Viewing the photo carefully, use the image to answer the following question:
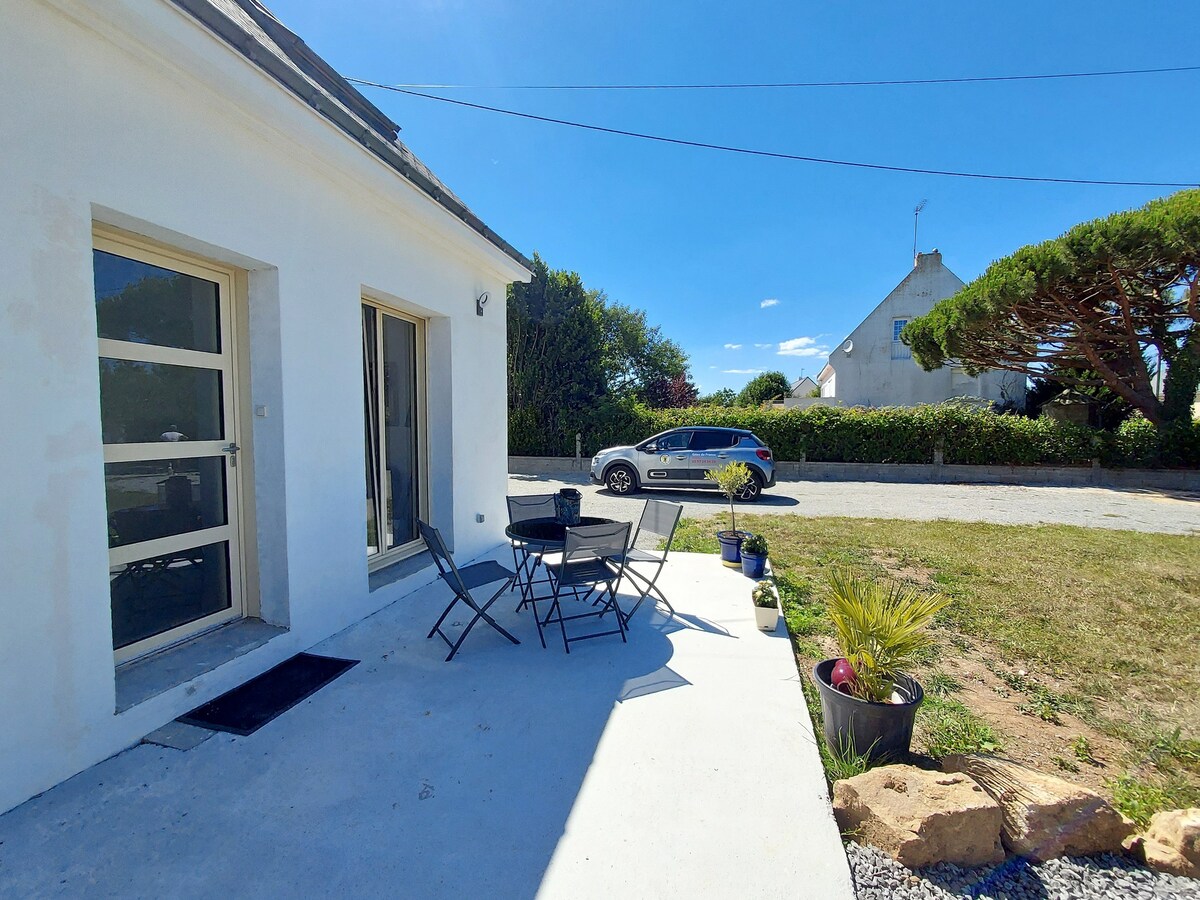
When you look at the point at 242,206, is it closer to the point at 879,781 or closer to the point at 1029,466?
the point at 879,781

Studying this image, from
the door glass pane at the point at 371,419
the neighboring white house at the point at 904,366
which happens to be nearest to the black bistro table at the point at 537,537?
the door glass pane at the point at 371,419

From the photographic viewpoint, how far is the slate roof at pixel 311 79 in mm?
2360

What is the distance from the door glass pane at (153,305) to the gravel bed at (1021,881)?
4098mm

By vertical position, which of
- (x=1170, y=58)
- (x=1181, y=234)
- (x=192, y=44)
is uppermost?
(x=1170, y=58)

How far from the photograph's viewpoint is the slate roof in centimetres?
236

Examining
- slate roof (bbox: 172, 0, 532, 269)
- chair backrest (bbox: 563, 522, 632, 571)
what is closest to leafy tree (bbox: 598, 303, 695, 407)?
slate roof (bbox: 172, 0, 532, 269)

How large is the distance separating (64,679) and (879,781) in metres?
3.40

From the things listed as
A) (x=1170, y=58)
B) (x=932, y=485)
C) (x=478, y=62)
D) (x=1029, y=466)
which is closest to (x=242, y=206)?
(x=478, y=62)

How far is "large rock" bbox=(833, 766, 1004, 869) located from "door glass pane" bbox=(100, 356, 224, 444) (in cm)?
384

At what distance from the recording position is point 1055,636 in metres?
3.85

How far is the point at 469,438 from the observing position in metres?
5.50

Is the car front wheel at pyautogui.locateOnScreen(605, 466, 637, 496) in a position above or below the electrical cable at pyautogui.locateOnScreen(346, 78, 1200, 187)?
below

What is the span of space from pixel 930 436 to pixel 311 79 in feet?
52.0

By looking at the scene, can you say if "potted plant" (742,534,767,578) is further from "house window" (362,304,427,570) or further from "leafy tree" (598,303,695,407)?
"leafy tree" (598,303,695,407)
